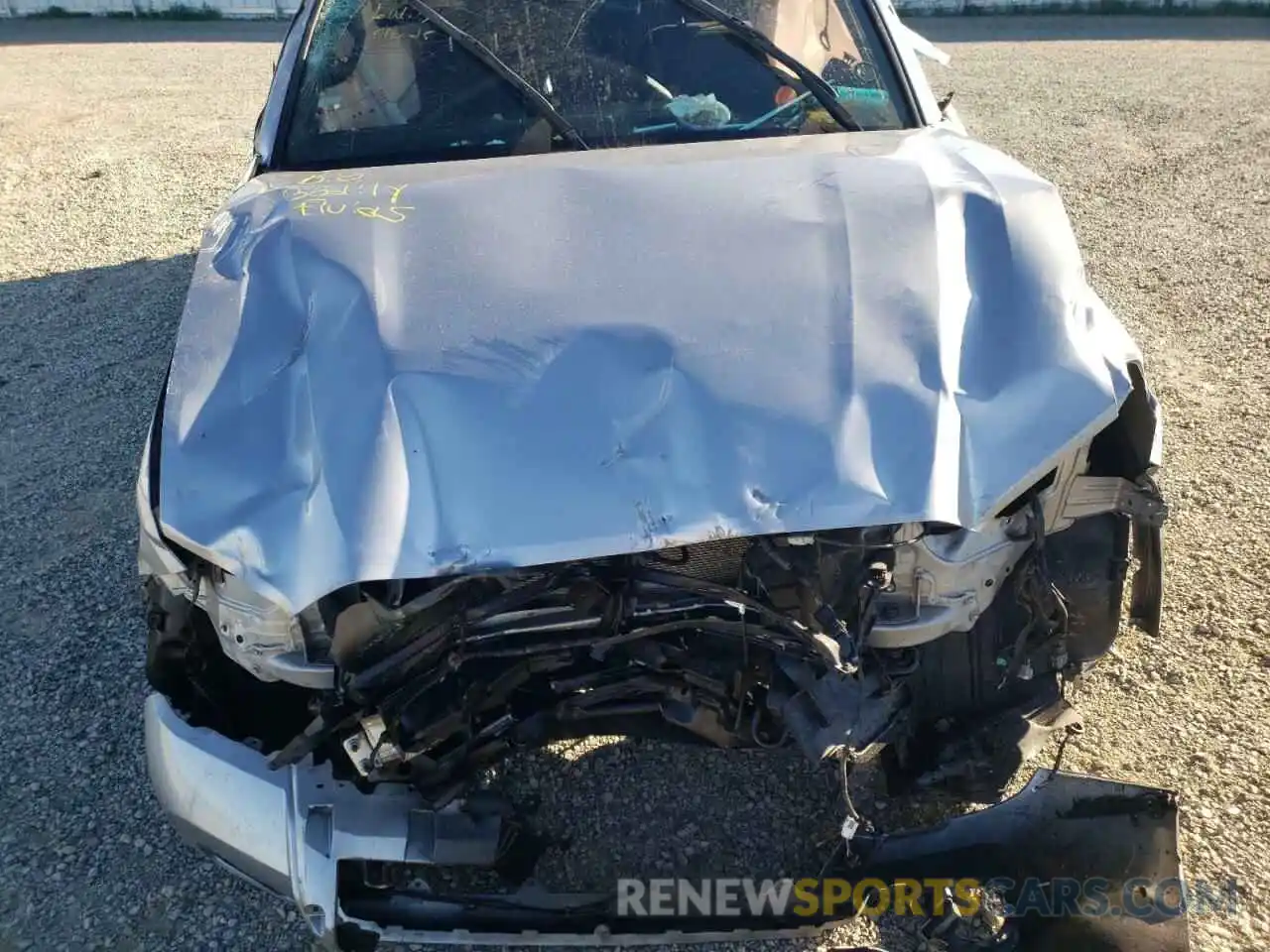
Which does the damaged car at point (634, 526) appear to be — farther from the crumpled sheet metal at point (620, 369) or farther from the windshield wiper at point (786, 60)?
the windshield wiper at point (786, 60)

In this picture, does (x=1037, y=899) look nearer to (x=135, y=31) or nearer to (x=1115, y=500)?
(x=1115, y=500)

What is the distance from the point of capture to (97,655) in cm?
337

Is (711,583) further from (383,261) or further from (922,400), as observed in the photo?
(383,261)

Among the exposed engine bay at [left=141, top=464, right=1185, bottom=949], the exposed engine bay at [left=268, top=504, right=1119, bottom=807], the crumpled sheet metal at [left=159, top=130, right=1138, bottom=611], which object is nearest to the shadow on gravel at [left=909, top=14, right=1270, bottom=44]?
the crumpled sheet metal at [left=159, top=130, right=1138, bottom=611]

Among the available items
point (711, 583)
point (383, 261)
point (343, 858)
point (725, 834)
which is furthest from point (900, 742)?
point (383, 261)

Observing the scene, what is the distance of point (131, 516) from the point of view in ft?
13.1

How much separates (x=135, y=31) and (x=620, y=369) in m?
13.6

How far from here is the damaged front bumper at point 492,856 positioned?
2.14 meters

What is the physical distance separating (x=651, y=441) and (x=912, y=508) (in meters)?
0.55

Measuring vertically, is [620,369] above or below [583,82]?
below

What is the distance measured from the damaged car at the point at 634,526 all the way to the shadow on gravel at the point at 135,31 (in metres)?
11.4

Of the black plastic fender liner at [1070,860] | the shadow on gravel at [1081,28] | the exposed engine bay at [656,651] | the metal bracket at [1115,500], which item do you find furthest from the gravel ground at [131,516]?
the shadow on gravel at [1081,28]

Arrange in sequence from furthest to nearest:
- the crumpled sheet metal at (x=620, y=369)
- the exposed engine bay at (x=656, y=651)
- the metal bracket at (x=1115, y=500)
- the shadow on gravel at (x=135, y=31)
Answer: the shadow on gravel at (x=135, y=31) < the metal bracket at (x=1115, y=500) < the exposed engine bay at (x=656, y=651) < the crumpled sheet metal at (x=620, y=369)

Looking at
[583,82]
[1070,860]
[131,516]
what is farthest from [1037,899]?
[131,516]
